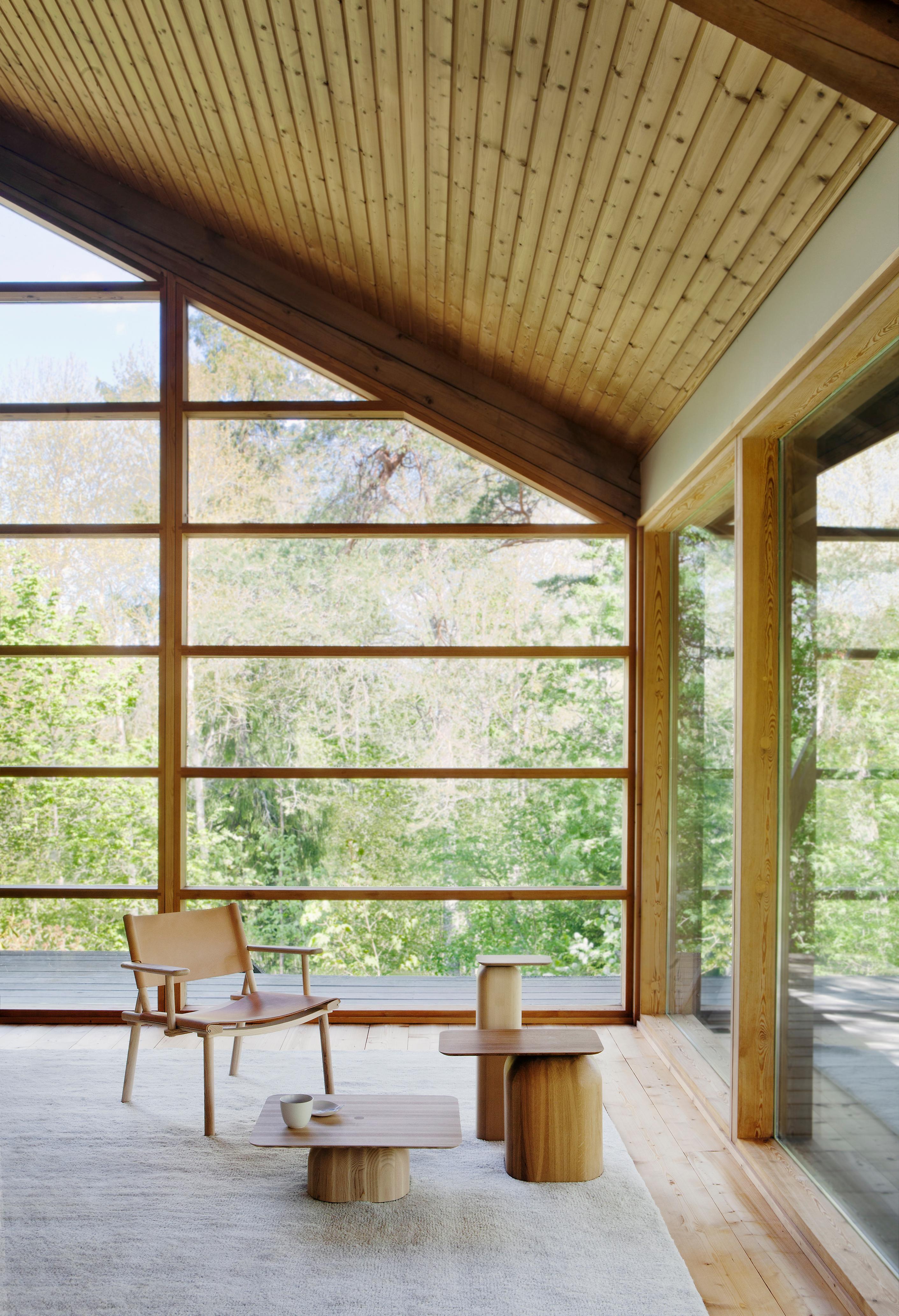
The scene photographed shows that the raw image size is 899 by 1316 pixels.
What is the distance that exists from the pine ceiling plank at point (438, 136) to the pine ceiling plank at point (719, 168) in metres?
0.78

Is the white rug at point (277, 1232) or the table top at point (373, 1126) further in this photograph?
the table top at point (373, 1126)

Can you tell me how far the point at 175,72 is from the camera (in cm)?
384

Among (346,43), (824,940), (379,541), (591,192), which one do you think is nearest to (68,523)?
(379,541)

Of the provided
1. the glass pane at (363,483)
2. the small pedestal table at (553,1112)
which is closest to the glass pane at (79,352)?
the glass pane at (363,483)

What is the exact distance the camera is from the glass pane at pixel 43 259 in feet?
16.6

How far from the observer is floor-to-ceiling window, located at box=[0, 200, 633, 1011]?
4.89 meters

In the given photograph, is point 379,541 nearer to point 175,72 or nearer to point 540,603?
point 540,603

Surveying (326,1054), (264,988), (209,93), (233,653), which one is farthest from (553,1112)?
(209,93)

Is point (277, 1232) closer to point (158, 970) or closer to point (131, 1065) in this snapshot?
point (158, 970)

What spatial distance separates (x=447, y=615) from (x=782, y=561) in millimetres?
2111

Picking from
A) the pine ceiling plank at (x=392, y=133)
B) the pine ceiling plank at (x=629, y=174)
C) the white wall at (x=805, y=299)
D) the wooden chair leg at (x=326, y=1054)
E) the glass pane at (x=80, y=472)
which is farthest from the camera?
the glass pane at (x=80, y=472)

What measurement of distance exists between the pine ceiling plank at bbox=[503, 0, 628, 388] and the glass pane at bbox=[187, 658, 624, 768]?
1.45 m

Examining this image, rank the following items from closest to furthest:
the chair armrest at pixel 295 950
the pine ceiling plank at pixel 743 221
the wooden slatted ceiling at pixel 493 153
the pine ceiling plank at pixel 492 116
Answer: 1. the pine ceiling plank at pixel 743 221
2. the wooden slatted ceiling at pixel 493 153
3. the pine ceiling plank at pixel 492 116
4. the chair armrest at pixel 295 950

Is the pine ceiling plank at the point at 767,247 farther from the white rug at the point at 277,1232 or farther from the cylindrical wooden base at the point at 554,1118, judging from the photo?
the white rug at the point at 277,1232
